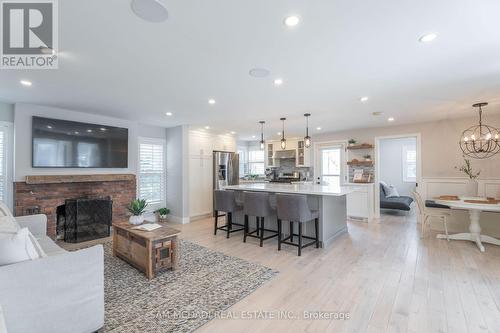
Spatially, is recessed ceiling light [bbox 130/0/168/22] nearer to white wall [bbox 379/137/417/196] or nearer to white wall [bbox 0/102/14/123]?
white wall [bbox 0/102/14/123]

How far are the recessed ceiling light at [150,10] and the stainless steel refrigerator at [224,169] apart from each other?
A: 4949mm

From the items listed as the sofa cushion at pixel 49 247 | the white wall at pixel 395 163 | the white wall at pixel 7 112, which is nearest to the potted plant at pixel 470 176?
the white wall at pixel 395 163

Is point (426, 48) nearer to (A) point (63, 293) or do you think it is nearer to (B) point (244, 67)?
(B) point (244, 67)

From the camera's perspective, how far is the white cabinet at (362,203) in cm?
576

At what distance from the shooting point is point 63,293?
66.8 inches

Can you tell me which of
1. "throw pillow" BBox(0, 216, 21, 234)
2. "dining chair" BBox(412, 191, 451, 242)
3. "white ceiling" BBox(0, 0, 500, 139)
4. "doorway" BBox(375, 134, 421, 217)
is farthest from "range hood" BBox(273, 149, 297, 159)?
"throw pillow" BBox(0, 216, 21, 234)

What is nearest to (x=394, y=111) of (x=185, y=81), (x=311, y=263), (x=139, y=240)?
(x=311, y=263)

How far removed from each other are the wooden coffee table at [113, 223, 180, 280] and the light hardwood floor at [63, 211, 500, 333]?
102cm

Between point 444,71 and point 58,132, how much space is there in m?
6.04

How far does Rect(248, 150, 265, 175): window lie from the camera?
9422mm

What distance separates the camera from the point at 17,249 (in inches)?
64.5

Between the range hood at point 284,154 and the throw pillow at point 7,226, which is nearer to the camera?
the throw pillow at point 7,226

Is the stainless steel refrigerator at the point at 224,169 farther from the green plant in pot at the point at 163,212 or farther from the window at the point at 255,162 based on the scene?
the window at the point at 255,162

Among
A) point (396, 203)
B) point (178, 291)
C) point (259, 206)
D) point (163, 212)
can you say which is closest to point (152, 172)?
point (163, 212)
